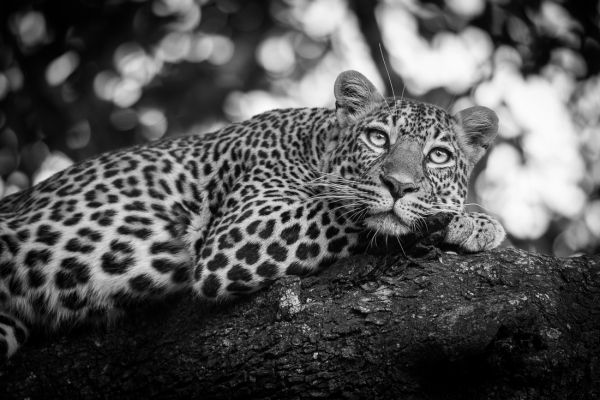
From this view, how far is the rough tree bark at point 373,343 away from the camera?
16.6ft

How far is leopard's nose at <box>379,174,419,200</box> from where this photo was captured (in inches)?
242

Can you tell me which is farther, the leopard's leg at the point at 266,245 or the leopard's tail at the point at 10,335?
the leopard's leg at the point at 266,245

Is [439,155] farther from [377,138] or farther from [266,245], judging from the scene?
[266,245]

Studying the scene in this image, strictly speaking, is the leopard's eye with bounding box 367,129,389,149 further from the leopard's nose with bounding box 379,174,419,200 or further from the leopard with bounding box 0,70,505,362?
the leopard's nose with bounding box 379,174,419,200

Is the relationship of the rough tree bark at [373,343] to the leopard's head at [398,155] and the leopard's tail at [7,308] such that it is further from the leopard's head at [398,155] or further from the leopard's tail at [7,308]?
the leopard's head at [398,155]

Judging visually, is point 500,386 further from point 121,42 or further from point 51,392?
point 121,42

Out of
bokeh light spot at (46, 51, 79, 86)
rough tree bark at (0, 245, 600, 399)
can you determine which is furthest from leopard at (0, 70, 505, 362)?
bokeh light spot at (46, 51, 79, 86)

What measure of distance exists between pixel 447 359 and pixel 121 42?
749cm

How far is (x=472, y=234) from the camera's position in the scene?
20.0 ft

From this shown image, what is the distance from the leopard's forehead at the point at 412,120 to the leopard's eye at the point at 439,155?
0.41 feet

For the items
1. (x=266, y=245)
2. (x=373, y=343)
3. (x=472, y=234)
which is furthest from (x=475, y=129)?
(x=373, y=343)

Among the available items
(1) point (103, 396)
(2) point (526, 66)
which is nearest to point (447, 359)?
(1) point (103, 396)

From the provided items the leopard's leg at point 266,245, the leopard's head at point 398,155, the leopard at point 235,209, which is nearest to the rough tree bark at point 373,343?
the leopard's leg at point 266,245

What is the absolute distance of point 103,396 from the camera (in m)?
5.59
